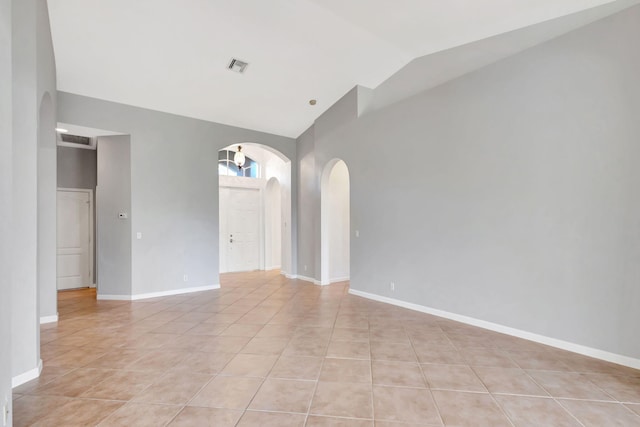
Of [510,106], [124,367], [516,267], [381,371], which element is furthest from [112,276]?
[510,106]

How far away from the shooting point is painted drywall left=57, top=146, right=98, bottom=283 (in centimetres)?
607

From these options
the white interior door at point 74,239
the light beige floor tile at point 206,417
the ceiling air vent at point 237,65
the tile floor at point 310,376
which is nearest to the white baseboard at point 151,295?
the tile floor at point 310,376

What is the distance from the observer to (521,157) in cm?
346

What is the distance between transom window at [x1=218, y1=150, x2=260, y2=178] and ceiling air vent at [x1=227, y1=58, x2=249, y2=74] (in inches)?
138

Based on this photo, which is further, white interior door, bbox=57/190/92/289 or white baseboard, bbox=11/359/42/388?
white interior door, bbox=57/190/92/289

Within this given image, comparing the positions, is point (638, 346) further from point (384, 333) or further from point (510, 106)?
point (510, 106)

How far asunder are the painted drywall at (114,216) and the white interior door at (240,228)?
277 centimetres

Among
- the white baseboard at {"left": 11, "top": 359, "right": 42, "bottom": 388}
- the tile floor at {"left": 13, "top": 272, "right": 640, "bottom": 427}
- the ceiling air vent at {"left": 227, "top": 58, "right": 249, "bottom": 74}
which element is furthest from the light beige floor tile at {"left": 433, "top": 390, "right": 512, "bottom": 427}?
the ceiling air vent at {"left": 227, "top": 58, "right": 249, "bottom": 74}

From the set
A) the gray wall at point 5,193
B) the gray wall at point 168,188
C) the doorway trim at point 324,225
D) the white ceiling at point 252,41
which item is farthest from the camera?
the doorway trim at point 324,225

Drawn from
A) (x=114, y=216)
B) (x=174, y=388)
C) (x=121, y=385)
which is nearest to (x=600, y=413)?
(x=174, y=388)

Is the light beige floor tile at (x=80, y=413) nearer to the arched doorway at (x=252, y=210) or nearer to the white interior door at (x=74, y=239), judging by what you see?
the white interior door at (x=74, y=239)

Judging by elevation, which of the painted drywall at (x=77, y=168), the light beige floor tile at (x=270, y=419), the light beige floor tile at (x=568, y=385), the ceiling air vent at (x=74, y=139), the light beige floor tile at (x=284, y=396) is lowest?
the light beige floor tile at (x=568, y=385)

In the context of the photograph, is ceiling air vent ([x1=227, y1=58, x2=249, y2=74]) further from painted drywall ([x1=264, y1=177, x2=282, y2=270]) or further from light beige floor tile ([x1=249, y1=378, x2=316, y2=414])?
light beige floor tile ([x1=249, y1=378, x2=316, y2=414])

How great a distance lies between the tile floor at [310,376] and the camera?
6.88ft
